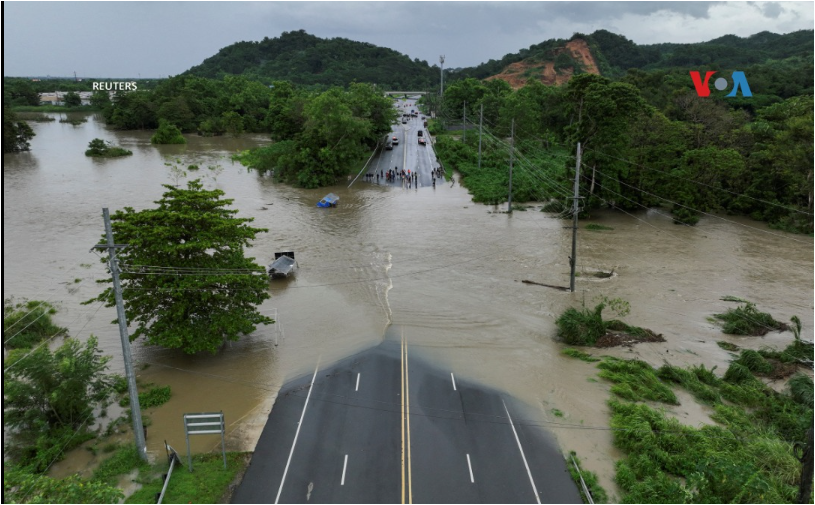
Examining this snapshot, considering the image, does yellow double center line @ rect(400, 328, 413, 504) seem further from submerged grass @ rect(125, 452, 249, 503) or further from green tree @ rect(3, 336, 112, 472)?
green tree @ rect(3, 336, 112, 472)

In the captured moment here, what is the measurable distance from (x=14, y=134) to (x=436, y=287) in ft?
229

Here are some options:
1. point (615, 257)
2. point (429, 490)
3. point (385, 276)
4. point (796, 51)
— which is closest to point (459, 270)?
point (385, 276)

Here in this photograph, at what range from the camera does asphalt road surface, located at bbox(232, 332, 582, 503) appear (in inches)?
523

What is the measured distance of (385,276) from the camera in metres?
29.7

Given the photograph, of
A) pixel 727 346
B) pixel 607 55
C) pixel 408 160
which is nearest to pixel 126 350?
pixel 727 346

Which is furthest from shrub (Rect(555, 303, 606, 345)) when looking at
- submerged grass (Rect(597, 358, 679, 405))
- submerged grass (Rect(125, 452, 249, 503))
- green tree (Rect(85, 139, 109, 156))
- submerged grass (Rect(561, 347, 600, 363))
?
green tree (Rect(85, 139, 109, 156))

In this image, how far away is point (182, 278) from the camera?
1953 cm

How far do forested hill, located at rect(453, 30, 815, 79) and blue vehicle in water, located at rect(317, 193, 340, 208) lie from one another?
9327cm

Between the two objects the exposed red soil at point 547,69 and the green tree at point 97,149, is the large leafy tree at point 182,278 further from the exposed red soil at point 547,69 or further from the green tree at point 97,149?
the exposed red soil at point 547,69

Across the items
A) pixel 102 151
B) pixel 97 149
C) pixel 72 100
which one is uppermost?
pixel 72 100

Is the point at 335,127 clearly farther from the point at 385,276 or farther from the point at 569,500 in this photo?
the point at 569,500

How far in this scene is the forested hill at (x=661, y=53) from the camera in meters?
112

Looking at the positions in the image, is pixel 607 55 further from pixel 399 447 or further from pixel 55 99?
pixel 399 447

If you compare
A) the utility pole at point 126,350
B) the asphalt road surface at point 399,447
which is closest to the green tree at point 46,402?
the utility pole at point 126,350
